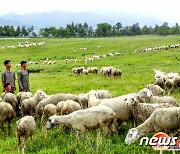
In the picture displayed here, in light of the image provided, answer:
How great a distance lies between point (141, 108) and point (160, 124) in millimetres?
1631

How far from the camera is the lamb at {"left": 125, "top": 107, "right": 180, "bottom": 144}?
9.72m

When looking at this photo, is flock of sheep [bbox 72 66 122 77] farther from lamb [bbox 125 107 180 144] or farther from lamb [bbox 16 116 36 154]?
lamb [bbox 125 107 180 144]

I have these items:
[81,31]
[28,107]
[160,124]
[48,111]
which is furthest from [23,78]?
[81,31]

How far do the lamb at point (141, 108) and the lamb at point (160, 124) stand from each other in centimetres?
125

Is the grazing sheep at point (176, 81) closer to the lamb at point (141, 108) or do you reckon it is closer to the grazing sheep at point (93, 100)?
the grazing sheep at point (93, 100)

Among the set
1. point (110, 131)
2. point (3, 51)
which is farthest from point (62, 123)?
point (3, 51)

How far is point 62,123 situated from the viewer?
37.3 ft

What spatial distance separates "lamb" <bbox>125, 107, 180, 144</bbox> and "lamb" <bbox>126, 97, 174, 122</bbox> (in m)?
1.25

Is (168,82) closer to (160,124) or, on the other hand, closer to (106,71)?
(106,71)

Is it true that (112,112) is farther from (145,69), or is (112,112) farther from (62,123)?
(145,69)

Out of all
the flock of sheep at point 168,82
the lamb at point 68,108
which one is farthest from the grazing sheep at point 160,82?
the lamb at point 68,108

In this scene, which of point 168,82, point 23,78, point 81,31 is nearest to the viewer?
point 23,78

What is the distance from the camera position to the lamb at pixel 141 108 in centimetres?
1142

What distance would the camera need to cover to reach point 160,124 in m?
9.91
